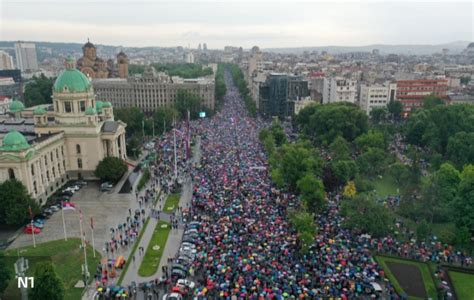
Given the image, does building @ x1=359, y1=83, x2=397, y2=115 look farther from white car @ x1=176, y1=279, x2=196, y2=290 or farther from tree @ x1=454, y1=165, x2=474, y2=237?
white car @ x1=176, y1=279, x2=196, y2=290

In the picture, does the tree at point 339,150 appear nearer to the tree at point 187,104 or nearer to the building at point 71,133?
the building at point 71,133

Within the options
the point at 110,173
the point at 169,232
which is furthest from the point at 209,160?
the point at 169,232

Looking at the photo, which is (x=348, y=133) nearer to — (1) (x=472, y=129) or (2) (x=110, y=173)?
(1) (x=472, y=129)

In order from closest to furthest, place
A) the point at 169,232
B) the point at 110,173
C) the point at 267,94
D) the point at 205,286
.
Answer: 1. the point at 205,286
2. the point at 169,232
3. the point at 110,173
4. the point at 267,94

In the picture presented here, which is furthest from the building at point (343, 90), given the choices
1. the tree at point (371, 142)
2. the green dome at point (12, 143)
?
the green dome at point (12, 143)

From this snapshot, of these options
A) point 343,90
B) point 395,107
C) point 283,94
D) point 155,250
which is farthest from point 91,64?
point 155,250

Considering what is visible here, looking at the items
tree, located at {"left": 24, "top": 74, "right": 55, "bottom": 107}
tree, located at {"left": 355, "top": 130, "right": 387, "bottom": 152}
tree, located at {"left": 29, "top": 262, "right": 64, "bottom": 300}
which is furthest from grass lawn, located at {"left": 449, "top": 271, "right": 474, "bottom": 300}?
tree, located at {"left": 24, "top": 74, "right": 55, "bottom": 107}

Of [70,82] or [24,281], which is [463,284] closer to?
[24,281]
